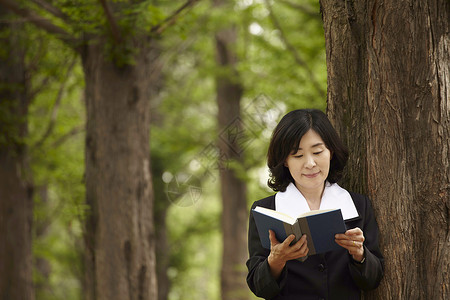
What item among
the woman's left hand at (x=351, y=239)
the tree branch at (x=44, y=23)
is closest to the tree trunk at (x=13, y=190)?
the tree branch at (x=44, y=23)

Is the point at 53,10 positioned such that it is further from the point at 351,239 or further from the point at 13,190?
the point at 351,239

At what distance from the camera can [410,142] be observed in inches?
118

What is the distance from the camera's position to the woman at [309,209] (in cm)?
279

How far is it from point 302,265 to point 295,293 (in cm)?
15

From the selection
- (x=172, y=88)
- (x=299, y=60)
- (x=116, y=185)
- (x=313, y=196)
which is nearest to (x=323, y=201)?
(x=313, y=196)

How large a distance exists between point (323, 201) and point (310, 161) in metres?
0.27

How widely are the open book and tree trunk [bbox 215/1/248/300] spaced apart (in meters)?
10.2

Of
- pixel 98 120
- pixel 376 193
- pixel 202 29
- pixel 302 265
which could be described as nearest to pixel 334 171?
pixel 376 193

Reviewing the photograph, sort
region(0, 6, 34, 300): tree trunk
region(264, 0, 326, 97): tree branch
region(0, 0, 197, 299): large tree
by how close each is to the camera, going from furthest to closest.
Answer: region(264, 0, 326, 97): tree branch, region(0, 6, 34, 300): tree trunk, region(0, 0, 197, 299): large tree

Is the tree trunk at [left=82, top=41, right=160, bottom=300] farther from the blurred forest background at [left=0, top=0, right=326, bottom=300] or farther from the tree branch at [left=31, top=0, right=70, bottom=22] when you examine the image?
the tree branch at [left=31, top=0, right=70, bottom=22]

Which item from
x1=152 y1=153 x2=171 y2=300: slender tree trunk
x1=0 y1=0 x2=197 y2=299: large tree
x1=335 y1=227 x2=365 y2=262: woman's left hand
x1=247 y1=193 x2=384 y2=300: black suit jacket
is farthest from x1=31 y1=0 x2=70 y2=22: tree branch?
x1=152 y1=153 x2=171 y2=300: slender tree trunk

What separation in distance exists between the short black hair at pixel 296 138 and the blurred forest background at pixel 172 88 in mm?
3137

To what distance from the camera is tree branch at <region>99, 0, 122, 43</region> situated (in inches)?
210

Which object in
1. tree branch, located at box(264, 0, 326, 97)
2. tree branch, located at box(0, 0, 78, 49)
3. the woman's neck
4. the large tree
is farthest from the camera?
tree branch, located at box(264, 0, 326, 97)
